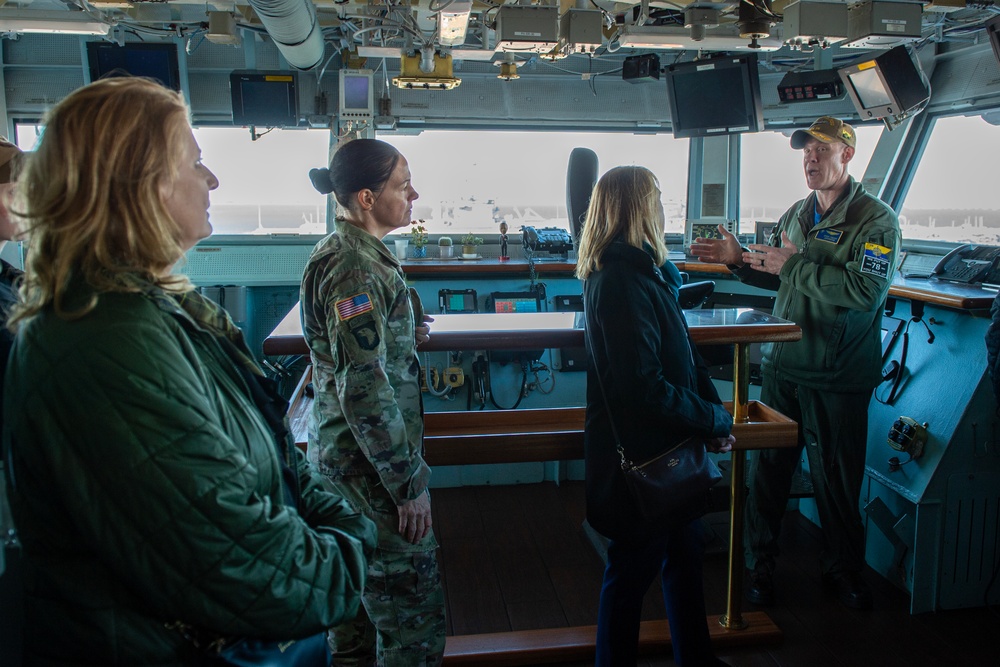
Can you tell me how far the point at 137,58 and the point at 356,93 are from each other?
1.31 metres

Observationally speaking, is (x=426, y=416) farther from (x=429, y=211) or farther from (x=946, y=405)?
(x=429, y=211)

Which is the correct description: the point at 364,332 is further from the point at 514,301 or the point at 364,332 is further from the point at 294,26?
the point at 514,301

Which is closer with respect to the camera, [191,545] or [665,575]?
[191,545]

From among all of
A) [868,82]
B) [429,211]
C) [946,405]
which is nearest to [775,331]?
[946,405]

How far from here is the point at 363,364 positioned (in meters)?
1.50

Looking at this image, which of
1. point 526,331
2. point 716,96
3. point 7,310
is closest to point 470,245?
point 716,96

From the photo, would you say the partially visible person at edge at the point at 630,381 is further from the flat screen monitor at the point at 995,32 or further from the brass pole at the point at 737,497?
the flat screen monitor at the point at 995,32

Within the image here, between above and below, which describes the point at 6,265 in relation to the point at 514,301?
above

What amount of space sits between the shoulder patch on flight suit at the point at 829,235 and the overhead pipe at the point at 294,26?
228 centimetres

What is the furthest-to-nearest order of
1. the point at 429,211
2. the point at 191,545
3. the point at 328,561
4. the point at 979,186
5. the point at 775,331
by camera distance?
1. the point at 429,211
2. the point at 979,186
3. the point at 775,331
4. the point at 328,561
5. the point at 191,545

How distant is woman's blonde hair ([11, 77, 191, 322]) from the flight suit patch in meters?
0.60

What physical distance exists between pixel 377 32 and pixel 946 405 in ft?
12.0

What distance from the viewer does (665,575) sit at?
6.70 feet

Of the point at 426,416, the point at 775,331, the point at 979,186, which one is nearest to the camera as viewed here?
the point at 775,331
